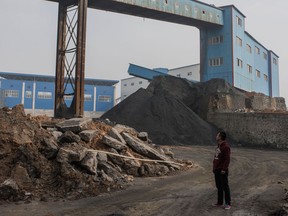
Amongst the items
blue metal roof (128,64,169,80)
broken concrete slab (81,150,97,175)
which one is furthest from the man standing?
blue metal roof (128,64,169,80)

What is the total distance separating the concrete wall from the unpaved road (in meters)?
10.6

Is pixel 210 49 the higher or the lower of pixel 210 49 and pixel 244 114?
the higher

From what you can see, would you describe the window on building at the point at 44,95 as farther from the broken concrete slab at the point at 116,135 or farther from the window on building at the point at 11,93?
the broken concrete slab at the point at 116,135

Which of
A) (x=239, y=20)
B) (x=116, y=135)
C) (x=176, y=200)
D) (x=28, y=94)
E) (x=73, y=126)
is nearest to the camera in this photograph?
(x=176, y=200)

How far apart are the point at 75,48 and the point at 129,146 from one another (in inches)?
408

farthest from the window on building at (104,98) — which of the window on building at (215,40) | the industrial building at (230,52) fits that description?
the window on building at (215,40)

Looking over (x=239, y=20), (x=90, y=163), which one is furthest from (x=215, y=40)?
(x=90, y=163)

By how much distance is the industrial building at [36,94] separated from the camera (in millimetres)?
54656

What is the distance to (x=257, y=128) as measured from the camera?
21.5 m

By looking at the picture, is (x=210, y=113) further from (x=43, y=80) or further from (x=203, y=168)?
(x=43, y=80)

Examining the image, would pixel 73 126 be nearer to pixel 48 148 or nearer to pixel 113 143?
pixel 113 143

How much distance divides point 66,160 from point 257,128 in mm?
16404

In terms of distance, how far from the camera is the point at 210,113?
25.2 metres

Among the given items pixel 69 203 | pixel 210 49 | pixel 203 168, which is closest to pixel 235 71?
pixel 210 49
